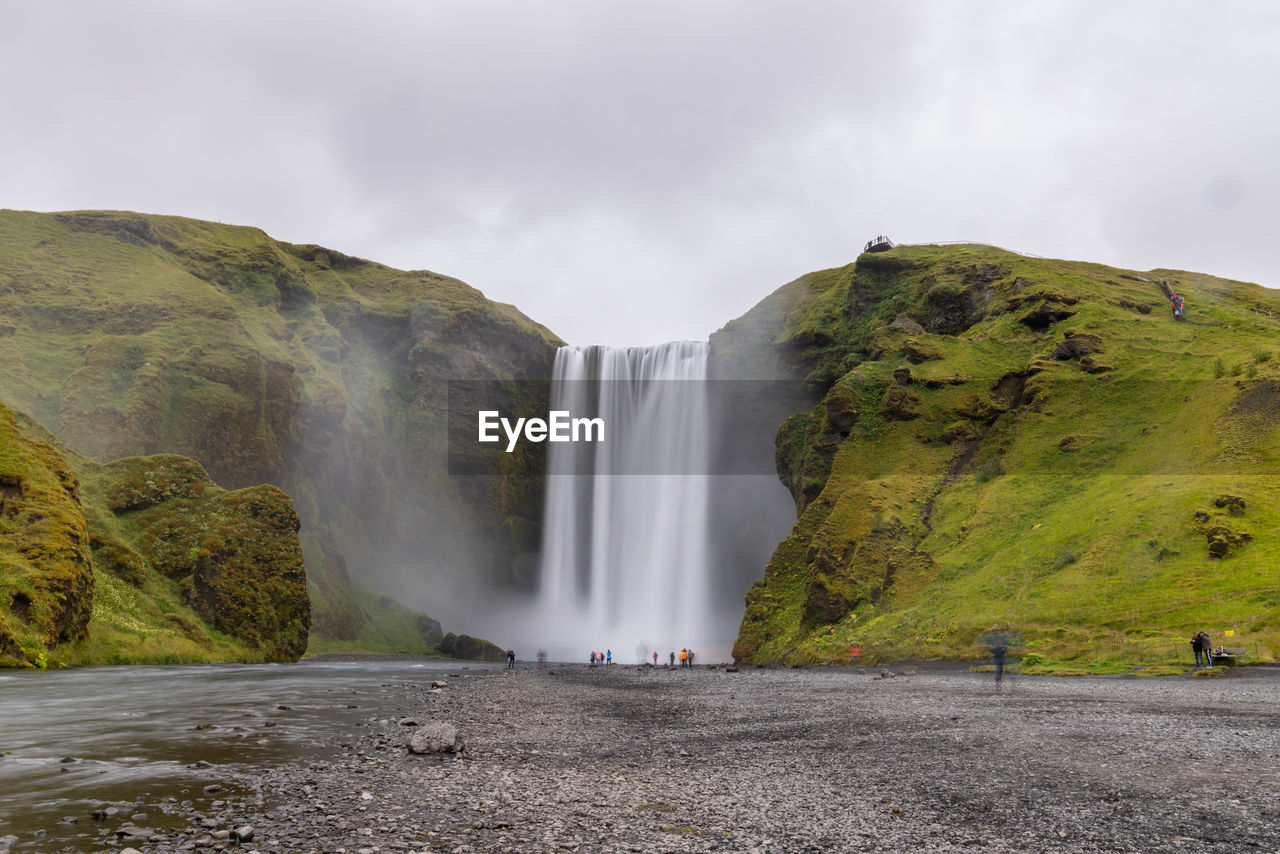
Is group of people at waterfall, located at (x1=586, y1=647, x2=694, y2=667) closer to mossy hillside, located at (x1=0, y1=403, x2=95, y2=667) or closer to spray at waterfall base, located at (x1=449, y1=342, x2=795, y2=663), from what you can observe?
spray at waterfall base, located at (x1=449, y1=342, x2=795, y2=663)

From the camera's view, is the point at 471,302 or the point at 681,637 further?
the point at 471,302

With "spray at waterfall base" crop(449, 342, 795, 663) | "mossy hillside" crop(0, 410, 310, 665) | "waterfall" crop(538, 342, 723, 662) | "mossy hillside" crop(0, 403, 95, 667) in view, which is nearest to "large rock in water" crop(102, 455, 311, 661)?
"mossy hillside" crop(0, 410, 310, 665)

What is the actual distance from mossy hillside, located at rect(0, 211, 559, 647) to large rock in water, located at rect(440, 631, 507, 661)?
1105cm

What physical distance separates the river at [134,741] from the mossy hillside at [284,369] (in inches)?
2251

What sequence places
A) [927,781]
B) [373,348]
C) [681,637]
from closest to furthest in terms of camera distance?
[927,781] → [681,637] → [373,348]

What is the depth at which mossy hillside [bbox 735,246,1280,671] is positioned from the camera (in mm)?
38625

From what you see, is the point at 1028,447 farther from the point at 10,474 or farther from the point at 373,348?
the point at 373,348

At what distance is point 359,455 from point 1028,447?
8824 centimetres

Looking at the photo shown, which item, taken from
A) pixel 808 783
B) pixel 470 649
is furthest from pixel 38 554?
pixel 470 649

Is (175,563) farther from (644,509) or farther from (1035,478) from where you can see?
(1035,478)

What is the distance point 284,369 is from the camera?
310ft

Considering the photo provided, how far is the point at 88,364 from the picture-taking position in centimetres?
8106

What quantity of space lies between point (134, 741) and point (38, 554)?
2887 cm

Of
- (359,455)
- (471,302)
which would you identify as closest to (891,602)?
(359,455)
